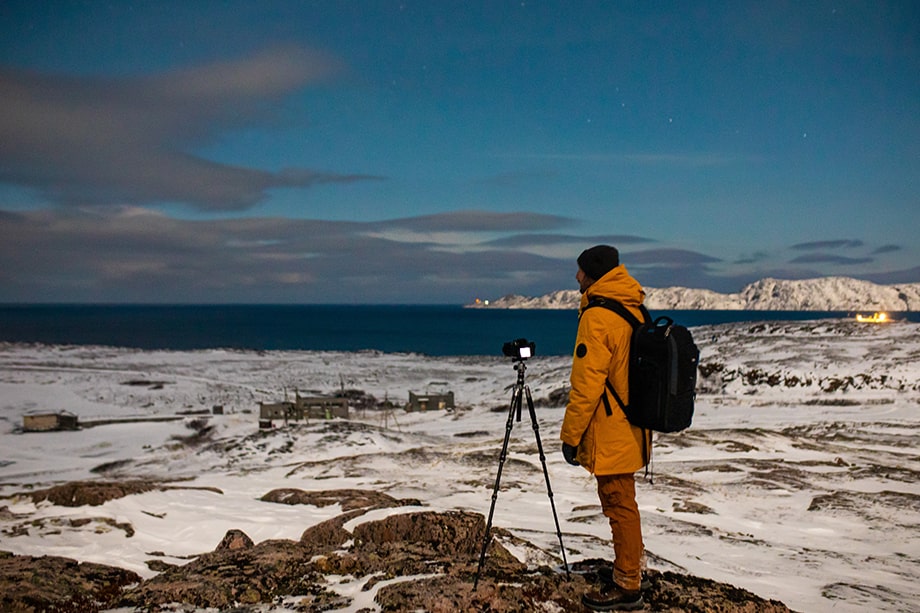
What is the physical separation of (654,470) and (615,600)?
35.9ft

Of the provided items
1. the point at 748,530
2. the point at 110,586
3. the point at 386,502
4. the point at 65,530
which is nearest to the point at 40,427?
the point at 65,530

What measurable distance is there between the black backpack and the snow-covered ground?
9.97 feet

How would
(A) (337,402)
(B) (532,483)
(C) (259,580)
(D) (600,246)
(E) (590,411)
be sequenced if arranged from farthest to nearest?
1. (A) (337,402)
2. (B) (532,483)
3. (C) (259,580)
4. (D) (600,246)
5. (E) (590,411)

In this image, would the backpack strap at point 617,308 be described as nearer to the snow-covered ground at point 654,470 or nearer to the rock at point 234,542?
the snow-covered ground at point 654,470

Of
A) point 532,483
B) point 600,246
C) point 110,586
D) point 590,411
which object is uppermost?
point 600,246

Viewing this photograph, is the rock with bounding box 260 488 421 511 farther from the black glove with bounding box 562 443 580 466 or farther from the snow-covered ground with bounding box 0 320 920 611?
the black glove with bounding box 562 443 580 466

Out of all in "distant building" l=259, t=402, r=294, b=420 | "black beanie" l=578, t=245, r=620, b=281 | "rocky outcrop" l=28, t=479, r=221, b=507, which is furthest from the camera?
"distant building" l=259, t=402, r=294, b=420

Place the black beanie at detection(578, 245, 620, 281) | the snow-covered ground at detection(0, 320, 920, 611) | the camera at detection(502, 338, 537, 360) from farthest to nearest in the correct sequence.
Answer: the snow-covered ground at detection(0, 320, 920, 611) → the camera at detection(502, 338, 537, 360) → the black beanie at detection(578, 245, 620, 281)

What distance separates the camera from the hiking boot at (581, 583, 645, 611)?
174 inches

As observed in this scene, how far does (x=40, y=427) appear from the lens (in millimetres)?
29250

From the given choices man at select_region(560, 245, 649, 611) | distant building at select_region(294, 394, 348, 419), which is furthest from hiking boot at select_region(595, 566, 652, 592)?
distant building at select_region(294, 394, 348, 419)

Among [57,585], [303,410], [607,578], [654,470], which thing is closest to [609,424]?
[607,578]

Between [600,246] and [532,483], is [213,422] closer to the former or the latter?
[532,483]

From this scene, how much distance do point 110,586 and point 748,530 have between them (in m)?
9.39
